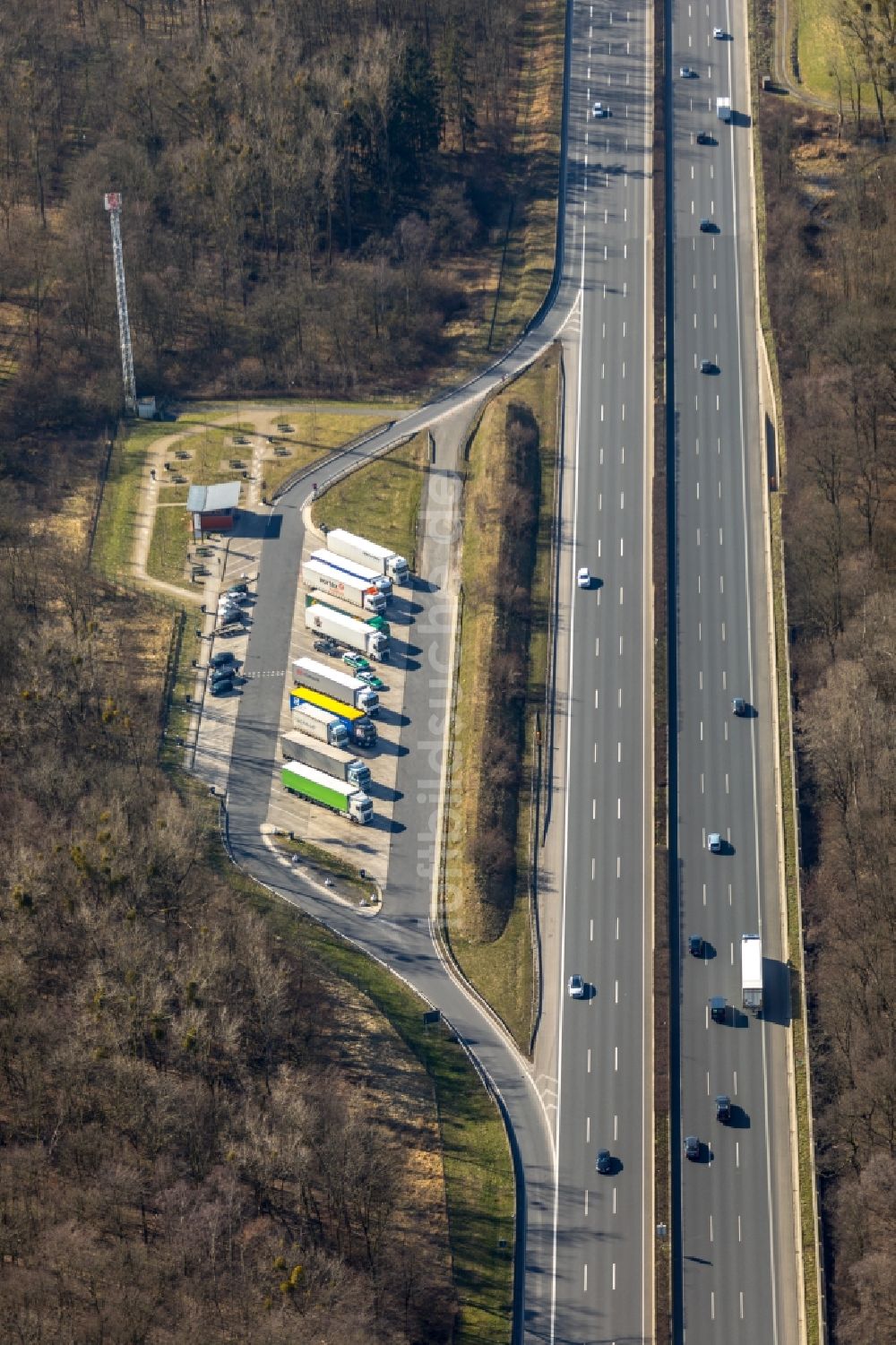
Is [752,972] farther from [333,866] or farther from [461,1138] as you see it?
[333,866]

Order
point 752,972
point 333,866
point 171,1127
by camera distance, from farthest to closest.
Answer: point 333,866 → point 752,972 → point 171,1127

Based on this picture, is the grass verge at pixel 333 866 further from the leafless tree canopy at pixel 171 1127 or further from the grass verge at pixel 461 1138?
the leafless tree canopy at pixel 171 1127

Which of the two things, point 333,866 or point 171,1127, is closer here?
point 171,1127

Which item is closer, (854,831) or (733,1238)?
(733,1238)

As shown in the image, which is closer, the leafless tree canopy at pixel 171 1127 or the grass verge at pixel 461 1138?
the leafless tree canopy at pixel 171 1127

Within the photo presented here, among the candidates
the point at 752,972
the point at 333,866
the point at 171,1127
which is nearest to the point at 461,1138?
the point at 171,1127

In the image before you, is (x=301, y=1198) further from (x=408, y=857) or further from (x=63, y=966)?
(x=408, y=857)

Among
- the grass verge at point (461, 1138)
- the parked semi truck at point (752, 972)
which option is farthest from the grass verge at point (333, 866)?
the parked semi truck at point (752, 972)

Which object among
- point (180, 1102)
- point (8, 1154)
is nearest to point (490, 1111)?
point (180, 1102)
